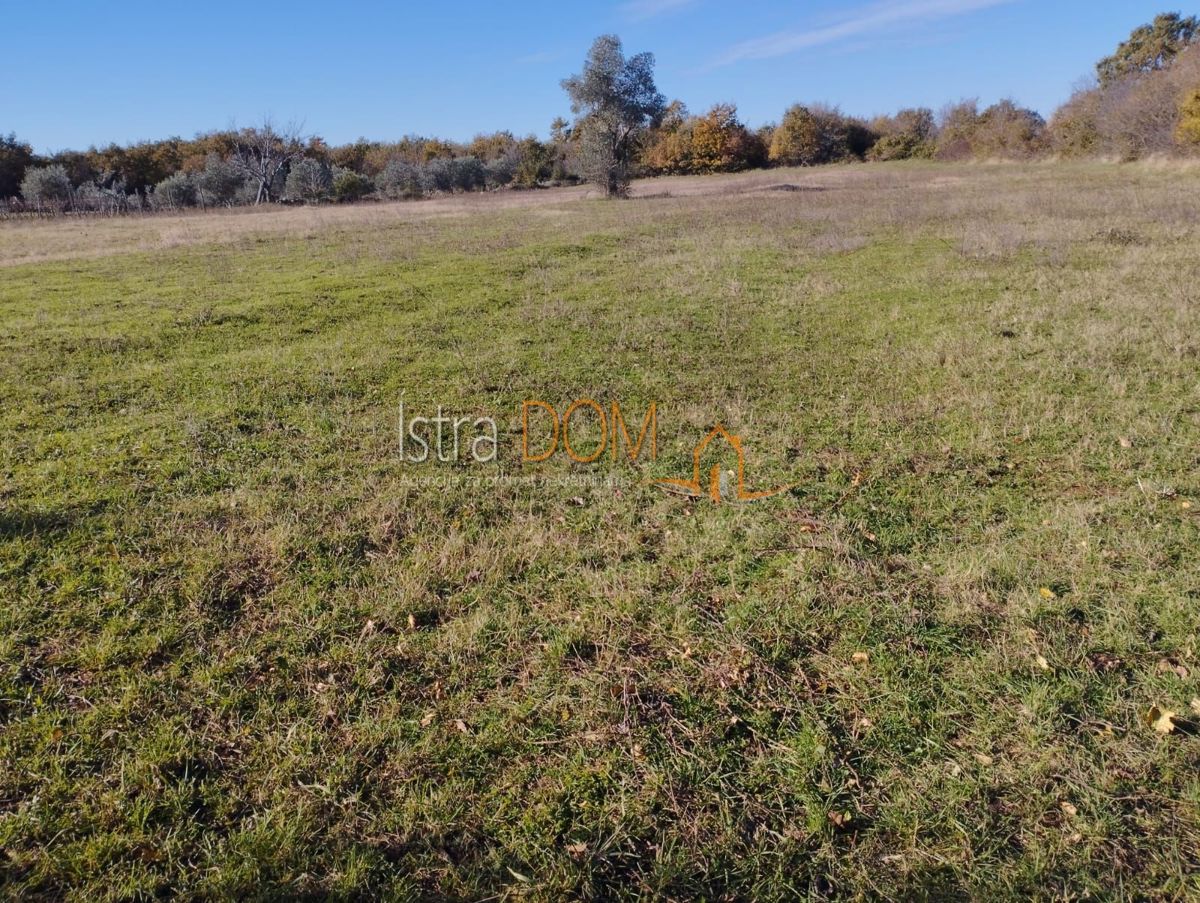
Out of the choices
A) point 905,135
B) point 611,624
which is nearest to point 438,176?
point 905,135

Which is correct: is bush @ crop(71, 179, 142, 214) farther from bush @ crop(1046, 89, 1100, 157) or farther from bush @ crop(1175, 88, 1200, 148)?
bush @ crop(1046, 89, 1100, 157)

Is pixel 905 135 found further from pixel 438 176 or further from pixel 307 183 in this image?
pixel 307 183

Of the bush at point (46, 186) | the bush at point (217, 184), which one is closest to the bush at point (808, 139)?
the bush at point (217, 184)

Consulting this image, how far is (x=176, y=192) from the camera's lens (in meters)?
46.2

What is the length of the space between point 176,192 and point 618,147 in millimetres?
32067

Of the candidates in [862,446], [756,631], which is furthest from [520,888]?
[862,446]

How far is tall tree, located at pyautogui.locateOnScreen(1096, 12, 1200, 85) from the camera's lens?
5784cm

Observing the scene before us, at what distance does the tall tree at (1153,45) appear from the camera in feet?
190

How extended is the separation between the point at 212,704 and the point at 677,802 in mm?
2679

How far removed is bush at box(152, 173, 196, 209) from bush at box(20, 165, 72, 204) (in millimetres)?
5160

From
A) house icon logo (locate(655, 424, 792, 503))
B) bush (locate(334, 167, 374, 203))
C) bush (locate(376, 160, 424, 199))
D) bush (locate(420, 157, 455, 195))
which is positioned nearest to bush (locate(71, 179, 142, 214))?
bush (locate(334, 167, 374, 203))

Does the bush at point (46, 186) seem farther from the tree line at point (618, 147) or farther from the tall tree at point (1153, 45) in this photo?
the tall tree at point (1153, 45)

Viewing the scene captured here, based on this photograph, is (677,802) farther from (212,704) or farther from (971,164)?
(971,164)

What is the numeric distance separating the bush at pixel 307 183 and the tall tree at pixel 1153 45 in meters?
68.1
